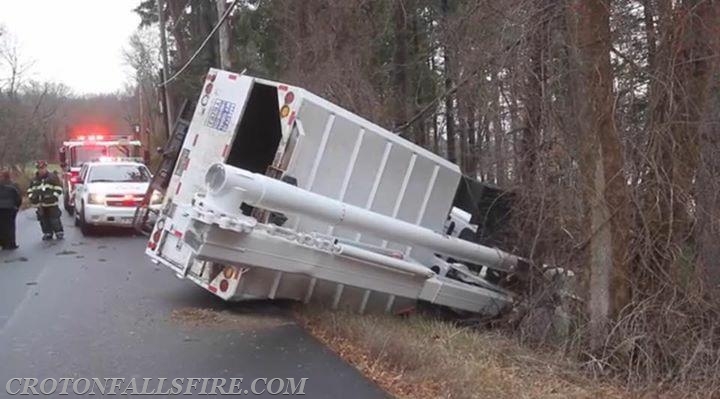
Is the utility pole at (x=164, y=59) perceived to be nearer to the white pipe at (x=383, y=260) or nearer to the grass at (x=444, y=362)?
the white pipe at (x=383, y=260)

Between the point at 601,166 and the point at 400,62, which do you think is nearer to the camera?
the point at 601,166

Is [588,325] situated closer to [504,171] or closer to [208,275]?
[504,171]

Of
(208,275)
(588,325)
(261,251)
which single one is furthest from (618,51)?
(208,275)

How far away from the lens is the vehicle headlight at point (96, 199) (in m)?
17.5

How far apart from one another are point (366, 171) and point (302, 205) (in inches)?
65.6

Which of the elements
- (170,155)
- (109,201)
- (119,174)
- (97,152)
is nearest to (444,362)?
(170,155)

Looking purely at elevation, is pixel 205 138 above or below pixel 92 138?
above

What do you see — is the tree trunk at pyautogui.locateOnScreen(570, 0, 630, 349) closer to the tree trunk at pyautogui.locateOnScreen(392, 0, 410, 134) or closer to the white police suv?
the white police suv

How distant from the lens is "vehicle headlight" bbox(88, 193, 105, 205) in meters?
17.5

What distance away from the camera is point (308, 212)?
7.70m

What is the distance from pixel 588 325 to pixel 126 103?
106 metres

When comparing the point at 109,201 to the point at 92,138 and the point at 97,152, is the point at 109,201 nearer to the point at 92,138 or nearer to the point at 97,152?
the point at 97,152

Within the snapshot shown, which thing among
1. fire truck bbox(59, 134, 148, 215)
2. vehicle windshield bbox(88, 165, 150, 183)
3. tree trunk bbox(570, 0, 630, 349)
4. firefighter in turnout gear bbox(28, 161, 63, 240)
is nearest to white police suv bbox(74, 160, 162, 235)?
vehicle windshield bbox(88, 165, 150, 183)

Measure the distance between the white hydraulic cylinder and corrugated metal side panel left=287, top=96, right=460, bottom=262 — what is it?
295 millimetres
